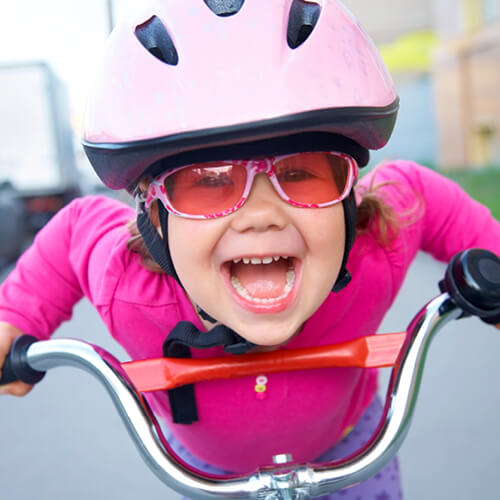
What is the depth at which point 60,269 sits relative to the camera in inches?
60.4

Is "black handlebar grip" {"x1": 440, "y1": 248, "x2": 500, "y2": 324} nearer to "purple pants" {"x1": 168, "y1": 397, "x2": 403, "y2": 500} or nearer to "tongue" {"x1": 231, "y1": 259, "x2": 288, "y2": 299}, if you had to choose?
"tongue" {"x1": 231, "y1": 259, "x2": 288, "y2": 299}

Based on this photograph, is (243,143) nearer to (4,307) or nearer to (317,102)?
(317,102)

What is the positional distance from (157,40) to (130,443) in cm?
250

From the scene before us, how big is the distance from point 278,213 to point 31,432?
2843 millimetres

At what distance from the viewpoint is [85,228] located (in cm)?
159

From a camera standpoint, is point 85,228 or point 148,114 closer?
point 148,114

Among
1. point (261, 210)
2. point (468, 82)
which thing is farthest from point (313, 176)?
point (468, 82)

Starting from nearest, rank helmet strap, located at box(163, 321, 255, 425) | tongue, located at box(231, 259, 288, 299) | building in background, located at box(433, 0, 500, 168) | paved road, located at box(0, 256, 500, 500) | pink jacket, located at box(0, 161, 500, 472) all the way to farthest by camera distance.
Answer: tongue, located at box(231, 259, 288, 299) → helmet strap, located at box(163, 321, 255, 425) → pink jacket, located at box(0, 161, 500, 472) → paved road, located at box(0, 256, 500, 500) → building in background, located at box(433, 0, 500, 168)

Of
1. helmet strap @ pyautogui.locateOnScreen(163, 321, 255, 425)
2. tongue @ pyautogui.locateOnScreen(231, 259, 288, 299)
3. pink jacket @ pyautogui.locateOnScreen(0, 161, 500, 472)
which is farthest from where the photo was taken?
pink jacket @ pyautogui.locateOnScreen(0, 161, 500, 472)

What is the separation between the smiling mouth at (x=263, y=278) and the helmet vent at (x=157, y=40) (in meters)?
0.38

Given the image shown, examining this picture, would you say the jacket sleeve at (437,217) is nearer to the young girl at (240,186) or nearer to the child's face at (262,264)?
the young girl at (240,186)

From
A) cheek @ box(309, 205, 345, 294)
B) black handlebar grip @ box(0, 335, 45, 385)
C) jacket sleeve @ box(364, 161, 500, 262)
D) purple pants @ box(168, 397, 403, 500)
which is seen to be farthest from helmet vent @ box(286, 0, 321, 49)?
purple pants @ box(168, 397, 403, 500)

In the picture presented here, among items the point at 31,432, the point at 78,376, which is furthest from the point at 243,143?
the point at 78,376

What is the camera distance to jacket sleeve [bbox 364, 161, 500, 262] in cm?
147
